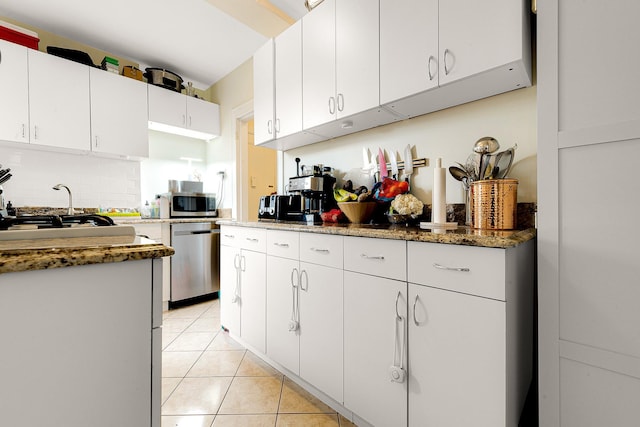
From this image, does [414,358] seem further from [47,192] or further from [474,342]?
[47,192]

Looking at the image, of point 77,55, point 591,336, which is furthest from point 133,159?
point 591,336

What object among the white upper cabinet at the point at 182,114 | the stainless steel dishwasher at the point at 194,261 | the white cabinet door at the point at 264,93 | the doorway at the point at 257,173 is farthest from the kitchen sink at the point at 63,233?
the white upper cabinet at the point at 182,114

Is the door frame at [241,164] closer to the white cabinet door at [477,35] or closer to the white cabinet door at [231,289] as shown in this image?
the white cabinet door at [231,289]

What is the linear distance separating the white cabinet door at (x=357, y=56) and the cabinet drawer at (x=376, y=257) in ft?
2.77

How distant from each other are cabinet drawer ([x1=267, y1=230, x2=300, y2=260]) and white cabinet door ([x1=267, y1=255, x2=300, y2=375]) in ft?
0.11

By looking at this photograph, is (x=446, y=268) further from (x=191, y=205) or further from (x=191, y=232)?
(x=191, y=205)

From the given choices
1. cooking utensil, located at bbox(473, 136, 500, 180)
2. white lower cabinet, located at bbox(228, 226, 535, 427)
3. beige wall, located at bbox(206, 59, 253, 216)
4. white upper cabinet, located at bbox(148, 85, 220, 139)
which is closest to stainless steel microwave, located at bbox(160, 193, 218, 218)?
beige wall, located at bbox(206, 59, 253, 216)

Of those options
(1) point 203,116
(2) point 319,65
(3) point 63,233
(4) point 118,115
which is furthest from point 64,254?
(1) point 203,116

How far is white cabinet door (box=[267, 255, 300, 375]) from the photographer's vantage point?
1.70m

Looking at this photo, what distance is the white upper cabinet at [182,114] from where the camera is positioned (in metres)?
3.38

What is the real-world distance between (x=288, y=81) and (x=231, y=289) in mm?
1676

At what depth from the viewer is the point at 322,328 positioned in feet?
5.03

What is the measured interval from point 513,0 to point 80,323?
1828 mm

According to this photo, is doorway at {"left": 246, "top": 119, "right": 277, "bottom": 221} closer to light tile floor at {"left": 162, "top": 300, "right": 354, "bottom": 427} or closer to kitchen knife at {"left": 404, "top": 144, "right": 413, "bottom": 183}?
light tile floor at {"left": 162, "top": 300, "right": 354, "bottom": 427}
